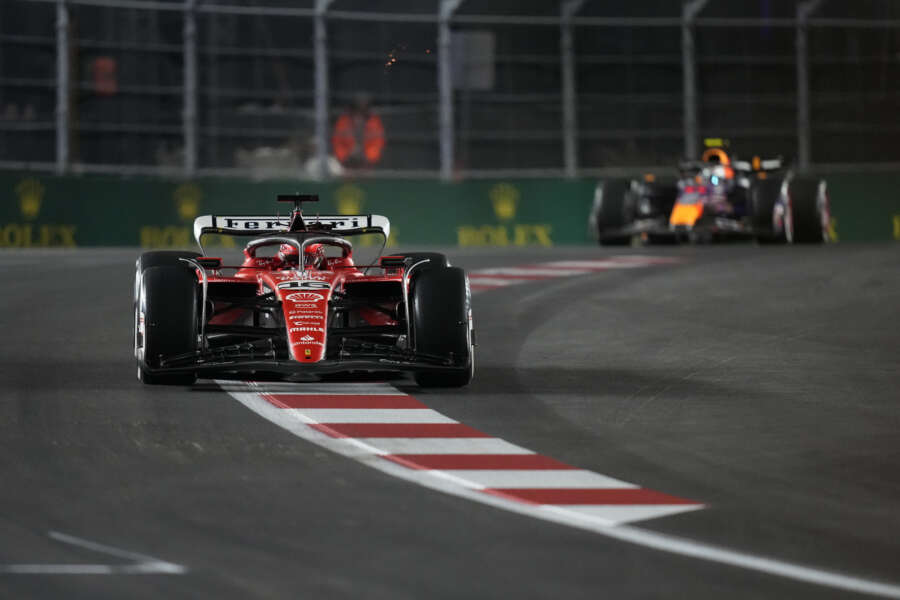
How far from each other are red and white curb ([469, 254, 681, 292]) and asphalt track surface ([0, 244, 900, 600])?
4.32 meters

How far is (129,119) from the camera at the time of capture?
2862 centimetres

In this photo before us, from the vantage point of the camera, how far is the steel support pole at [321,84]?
29.7 m

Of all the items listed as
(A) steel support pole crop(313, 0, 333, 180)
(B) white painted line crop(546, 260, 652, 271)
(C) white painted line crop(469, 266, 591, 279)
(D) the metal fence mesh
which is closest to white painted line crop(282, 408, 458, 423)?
(C) white painted line crop(469, 266, 591, 279)

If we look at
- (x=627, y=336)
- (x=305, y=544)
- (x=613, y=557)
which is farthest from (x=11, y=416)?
(x=627, y=336)

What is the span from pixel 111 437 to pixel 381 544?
271cm

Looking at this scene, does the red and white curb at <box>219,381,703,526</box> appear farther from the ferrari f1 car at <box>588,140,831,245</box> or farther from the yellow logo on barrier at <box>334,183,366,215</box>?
the yellow logo on barrier at <box>334,183,366,215</box>

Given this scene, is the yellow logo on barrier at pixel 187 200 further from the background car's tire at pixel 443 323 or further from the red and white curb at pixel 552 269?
the background car's tire at pixel 443 323

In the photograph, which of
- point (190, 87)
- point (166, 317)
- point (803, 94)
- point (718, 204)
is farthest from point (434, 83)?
point (166, 317)

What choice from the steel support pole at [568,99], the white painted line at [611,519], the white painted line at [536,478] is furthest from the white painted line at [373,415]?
the steel support pole at [568,99]

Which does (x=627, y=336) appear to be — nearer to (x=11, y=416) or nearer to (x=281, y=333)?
(x=281, y=333)

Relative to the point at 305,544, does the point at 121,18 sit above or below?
above

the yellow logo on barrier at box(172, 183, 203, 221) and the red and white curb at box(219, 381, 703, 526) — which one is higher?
the yellow logo on barrier at box(172, 183, 203, 221)

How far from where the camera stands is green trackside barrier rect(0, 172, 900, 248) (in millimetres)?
25969

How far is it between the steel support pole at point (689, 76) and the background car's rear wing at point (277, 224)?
67.8ft
